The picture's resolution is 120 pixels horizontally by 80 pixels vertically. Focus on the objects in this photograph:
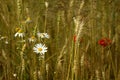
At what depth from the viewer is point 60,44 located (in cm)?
177

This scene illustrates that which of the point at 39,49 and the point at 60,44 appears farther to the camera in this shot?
the point at 60,44

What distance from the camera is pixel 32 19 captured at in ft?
6.34

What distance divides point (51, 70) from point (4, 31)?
44 cm

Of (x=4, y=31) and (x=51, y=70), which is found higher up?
(x=4, y=31)

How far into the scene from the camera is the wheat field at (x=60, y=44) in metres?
1.48

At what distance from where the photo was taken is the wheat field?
58.3 inches

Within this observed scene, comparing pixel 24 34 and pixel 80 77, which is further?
pixel 24 34

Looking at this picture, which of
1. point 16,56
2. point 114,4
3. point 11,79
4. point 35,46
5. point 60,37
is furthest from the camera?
point 114,4

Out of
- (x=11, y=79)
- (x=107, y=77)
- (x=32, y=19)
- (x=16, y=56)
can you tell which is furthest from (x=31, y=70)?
(x=32, y=19)

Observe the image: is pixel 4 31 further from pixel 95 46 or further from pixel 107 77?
pixel 107 77

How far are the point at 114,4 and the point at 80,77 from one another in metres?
0.80

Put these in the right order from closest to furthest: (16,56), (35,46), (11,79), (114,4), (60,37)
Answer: (11,79) → (35,46) → (16,56) → (60,37) → (114,4)

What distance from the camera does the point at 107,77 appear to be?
1.54 meters

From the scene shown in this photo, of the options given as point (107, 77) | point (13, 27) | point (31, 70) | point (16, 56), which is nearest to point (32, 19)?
point (13, 27)
